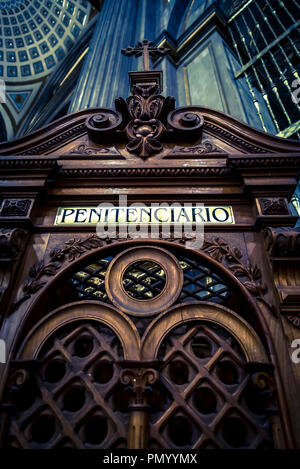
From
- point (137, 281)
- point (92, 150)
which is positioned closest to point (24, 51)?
point (92, 150)

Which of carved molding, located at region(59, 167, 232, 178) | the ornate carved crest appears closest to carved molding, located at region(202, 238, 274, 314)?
carved molding, located at region(59, 167, 232, 178)

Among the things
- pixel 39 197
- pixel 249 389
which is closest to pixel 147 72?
pixel 39 197

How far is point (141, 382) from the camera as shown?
1.28 m

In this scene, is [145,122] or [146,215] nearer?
[146,215]

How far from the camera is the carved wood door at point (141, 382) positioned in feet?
4.04

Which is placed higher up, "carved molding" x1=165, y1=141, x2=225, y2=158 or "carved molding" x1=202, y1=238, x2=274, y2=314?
"carved molding" x1=165, y1=141, x2=225, y2=158

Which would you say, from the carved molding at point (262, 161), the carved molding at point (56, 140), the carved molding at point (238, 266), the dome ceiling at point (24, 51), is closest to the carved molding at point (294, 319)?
the carved molding at point (238, 266)

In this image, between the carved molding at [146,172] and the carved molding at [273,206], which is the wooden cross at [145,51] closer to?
the carved molding at [146,172]

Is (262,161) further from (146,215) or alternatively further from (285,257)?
(146,215)

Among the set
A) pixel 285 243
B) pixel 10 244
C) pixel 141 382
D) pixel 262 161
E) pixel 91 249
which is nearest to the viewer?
pixel 141 382

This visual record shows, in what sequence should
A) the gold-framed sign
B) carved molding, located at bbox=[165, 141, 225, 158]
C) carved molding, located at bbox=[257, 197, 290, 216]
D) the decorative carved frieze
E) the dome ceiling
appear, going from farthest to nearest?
the dome ceiling, carved molding, located at bbox=[165, 141, 225, 158], the gold-framed sign, carved molding, located at bbox=[257, 197, 290, 216], the decorative carved frieze

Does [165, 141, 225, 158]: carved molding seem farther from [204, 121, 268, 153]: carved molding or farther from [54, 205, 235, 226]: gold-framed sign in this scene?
[54, 205, 235, 226]: gold-framed sign

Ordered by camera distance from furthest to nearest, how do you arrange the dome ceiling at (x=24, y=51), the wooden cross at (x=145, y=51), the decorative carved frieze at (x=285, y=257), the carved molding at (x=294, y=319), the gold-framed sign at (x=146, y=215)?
the dome ceiling at (x=24, y=51), the wooden cross at (x=145, y=51), the gold-framed sign at (x=146, y=215), the decorative carved frieze at (x=285, y=257), the carved molding at (x=294, y=319)

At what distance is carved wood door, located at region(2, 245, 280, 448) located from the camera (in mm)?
1232
